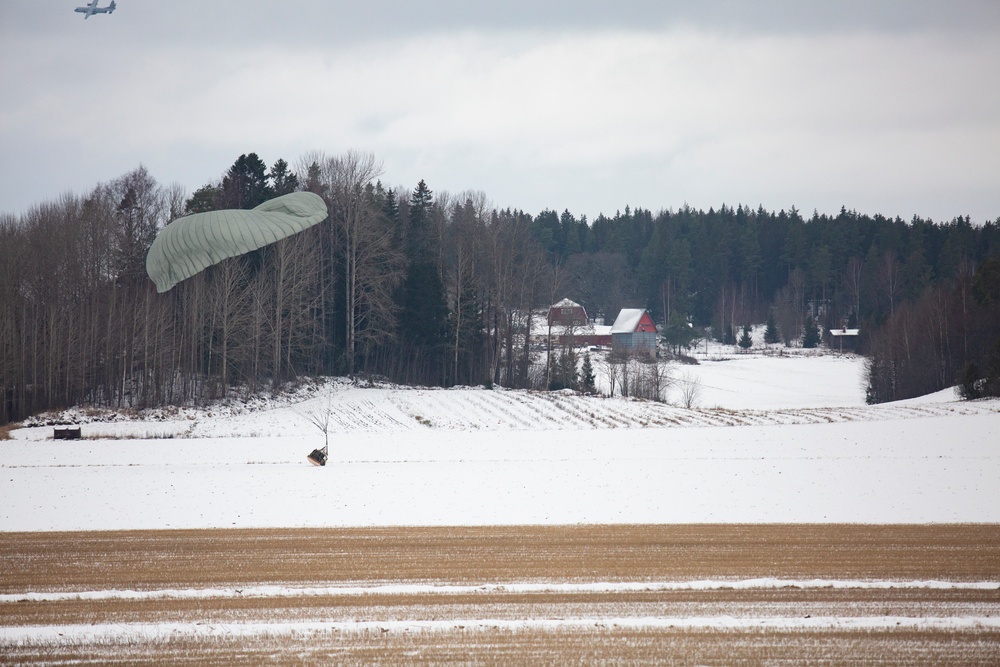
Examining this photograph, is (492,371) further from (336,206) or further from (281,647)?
(281,647)

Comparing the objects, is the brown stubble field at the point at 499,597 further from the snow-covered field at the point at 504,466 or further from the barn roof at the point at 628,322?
the barn roof at the point at 628,322

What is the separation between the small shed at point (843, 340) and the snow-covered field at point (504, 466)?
169 feet

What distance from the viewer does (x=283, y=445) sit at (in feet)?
101

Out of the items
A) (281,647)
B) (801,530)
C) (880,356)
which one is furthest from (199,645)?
(880,356)

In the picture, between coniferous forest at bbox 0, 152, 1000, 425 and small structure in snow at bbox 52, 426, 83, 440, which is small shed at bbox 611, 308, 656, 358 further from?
small structure in snow at bbox 52, 426, 83, 440

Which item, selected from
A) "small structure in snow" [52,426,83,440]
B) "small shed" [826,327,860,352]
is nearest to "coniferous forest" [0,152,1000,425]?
"small structure in snow" [52,426,83,440]

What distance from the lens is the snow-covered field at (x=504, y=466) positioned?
1845cm

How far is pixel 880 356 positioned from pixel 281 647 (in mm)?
56798

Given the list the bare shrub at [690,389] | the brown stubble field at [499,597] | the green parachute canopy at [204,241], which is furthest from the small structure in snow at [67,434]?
the bare shrub at [690,389]

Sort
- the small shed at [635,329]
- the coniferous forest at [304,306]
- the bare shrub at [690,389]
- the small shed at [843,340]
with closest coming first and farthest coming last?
the coniferous forest at [304,306]
the bare shrub at [690,389]
the small shed at [635,329]
the small shed at [843,340]

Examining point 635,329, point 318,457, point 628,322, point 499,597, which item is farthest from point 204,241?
point 628,322

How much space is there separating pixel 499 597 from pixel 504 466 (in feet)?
46.6

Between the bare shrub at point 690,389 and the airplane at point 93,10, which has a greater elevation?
the airplane at point 93,10

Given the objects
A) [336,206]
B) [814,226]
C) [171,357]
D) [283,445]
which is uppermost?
[814,226]
